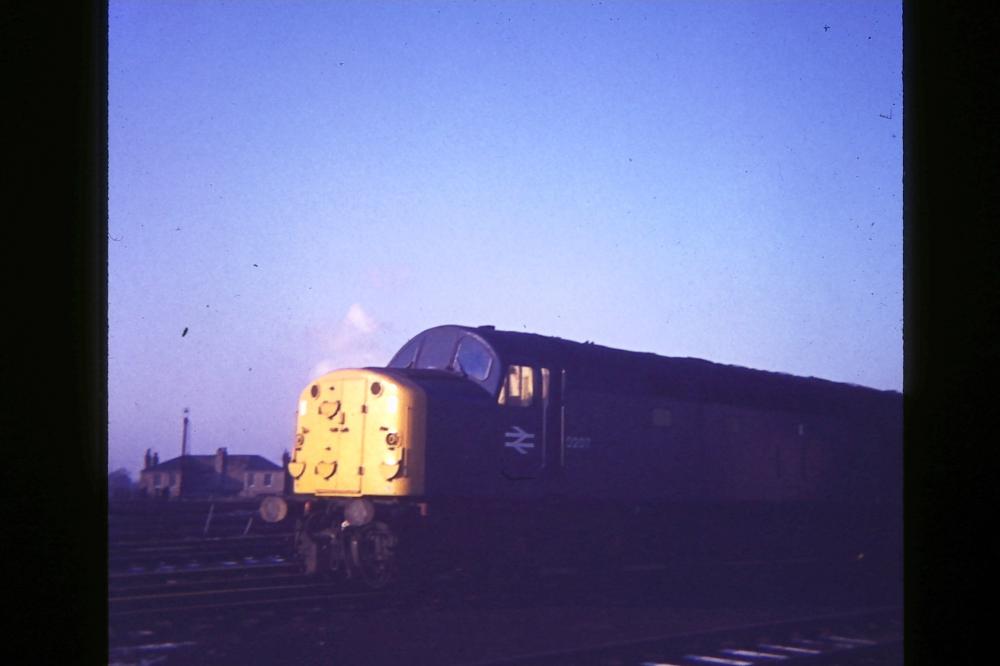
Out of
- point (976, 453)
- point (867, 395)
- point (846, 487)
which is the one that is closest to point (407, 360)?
point (846, 487)

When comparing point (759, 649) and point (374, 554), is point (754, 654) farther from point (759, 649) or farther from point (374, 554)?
point (374, 554)

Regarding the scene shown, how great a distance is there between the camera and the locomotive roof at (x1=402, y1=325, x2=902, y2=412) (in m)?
12.7

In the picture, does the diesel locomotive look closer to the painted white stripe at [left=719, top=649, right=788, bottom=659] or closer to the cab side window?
the cab side window

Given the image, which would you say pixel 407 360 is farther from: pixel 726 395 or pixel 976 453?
pixel 976 453

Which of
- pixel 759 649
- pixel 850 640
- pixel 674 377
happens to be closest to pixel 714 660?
pixel 759 649

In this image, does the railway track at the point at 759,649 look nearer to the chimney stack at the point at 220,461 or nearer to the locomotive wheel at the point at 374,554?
the locomotive wheel at the point at 374,554

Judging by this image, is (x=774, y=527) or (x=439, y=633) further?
(x=774, y=527)

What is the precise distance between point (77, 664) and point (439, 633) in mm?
8022

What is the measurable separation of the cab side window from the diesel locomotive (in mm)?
20

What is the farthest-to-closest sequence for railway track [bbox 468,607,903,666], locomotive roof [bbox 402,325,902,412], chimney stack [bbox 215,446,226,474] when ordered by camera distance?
chimney stack [bbox 215,446,226,474], locomotive roof [bbox 402,325,902,412], railway track [bbox 468,607,903,666]

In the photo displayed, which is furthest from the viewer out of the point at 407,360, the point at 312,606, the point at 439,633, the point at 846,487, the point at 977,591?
the point at 846,487

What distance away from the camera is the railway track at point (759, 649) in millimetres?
7918

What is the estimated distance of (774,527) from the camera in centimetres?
1619

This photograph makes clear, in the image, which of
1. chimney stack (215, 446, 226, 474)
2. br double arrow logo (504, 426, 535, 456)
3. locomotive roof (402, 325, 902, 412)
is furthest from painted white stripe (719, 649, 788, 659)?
chimney stack (215, 446, 226, 474)
